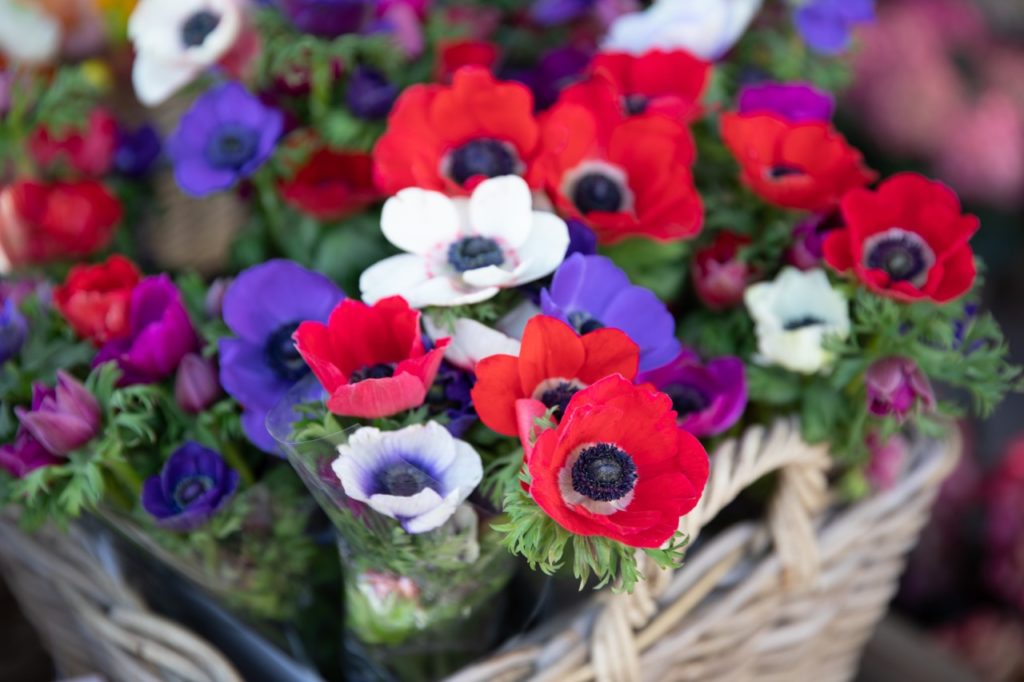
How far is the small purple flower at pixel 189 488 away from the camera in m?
0.52

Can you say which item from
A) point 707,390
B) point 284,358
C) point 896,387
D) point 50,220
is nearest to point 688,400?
point 707,390

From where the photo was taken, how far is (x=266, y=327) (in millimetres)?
566

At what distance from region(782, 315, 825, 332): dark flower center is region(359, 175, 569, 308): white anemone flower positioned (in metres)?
0.17

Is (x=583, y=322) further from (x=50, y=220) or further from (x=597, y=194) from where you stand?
(x=50, y=220)

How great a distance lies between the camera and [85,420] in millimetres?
522

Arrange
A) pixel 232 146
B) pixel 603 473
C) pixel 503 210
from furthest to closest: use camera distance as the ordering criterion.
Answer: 1. pixel 232 146
2. pixel 503 210
3. pixel 603 473

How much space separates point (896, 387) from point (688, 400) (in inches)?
4.7

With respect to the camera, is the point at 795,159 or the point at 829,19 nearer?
the point at 795,159

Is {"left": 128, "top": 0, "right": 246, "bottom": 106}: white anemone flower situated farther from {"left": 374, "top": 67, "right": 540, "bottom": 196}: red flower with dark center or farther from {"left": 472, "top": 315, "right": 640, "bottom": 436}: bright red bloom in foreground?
{"left": 472, "top": 315, "right": 640, "bottom": 436}: bright red bloom in foreground

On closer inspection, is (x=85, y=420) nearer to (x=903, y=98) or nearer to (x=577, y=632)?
(x=577, y=632)

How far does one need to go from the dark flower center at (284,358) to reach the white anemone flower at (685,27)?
0.33m

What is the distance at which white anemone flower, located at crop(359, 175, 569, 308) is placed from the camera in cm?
51

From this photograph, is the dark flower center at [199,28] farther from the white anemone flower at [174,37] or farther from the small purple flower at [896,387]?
the small purple flower at [896,387]

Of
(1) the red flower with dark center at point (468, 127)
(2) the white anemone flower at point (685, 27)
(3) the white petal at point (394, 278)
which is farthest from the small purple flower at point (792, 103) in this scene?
(3) the white petal at point (394, 278)
